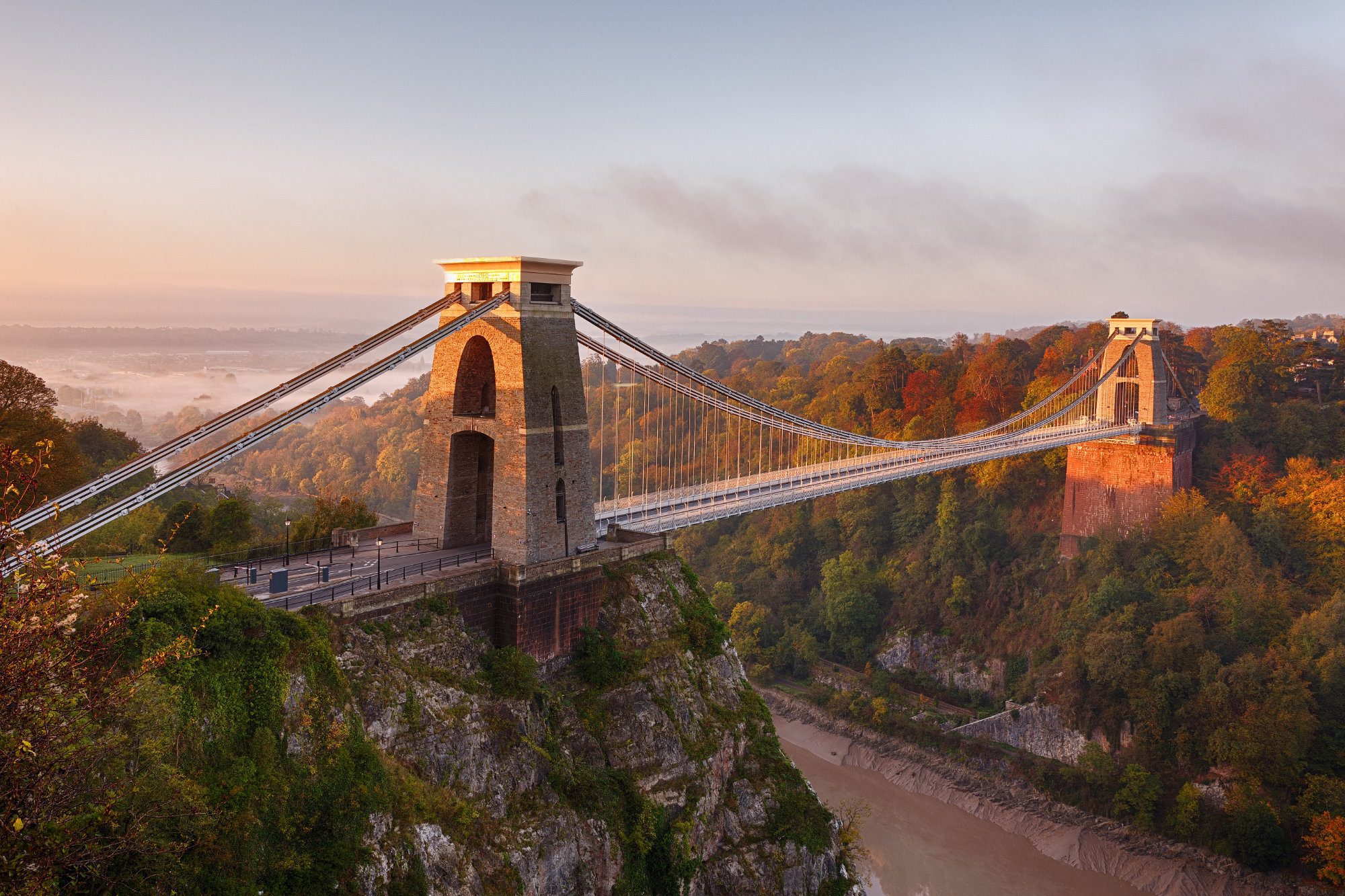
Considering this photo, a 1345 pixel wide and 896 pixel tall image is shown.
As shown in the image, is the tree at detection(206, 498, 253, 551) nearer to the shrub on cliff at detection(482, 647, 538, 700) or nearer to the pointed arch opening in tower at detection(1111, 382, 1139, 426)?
the shrub on cliff at detection(482, 647, 538, 700)

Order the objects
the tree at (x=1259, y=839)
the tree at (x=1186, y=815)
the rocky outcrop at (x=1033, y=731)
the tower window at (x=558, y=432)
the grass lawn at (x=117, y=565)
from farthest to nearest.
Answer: the rocky outcrop at (x=1033, y=731)
the tree at (x=1186, y=815)
the tree at (x=1259, y=839)
the tower window at (x=558, y=432)
the grass lawn at (x=117, y=565)

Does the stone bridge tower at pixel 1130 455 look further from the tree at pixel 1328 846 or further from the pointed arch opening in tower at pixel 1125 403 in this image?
the tree at pixel 1328 846

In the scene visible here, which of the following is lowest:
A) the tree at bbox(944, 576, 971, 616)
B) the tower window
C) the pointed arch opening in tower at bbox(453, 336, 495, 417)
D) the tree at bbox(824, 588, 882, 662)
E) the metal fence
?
the tree at bbox(824, 588, 882, 662)

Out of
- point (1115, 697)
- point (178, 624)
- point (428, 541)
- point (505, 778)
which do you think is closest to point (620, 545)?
point (428, 541)

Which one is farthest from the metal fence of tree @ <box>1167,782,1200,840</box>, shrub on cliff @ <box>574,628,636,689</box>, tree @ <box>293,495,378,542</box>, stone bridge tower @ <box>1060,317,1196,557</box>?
stone bridge tower @ <box>1060,317,1196,557</box>

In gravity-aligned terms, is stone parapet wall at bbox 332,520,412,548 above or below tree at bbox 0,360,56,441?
below

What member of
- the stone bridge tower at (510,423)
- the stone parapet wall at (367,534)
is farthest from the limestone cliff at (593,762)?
the stone parapet wall at (367,534)
